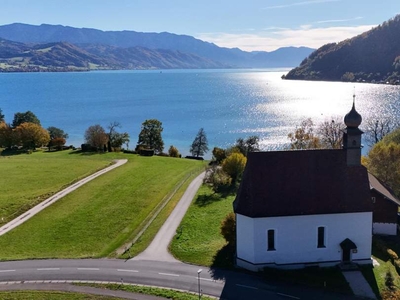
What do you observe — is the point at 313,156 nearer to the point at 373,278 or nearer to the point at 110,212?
the point at 373,278

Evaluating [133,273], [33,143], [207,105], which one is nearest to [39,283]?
[133,273]

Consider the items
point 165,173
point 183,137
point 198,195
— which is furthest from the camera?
point 183,137

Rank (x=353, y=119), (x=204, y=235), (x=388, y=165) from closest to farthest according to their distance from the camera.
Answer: (x=353, y=119) → (x=204, y=235) → (x=388, y=165)

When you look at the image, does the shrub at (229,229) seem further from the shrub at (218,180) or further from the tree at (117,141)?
the tree at (117,141)

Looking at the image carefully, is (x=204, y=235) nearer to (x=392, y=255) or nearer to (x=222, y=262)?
(x=222, y=262)

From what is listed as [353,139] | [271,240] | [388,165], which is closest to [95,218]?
[271,240]

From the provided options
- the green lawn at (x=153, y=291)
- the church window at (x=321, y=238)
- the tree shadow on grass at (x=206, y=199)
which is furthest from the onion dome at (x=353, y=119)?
the tree shadow on grass at (x=206, y=199)

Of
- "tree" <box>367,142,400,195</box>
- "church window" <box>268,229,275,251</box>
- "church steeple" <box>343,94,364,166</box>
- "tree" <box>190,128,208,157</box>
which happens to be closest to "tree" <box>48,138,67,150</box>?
"tree" <box>190,128,208,157</box>
